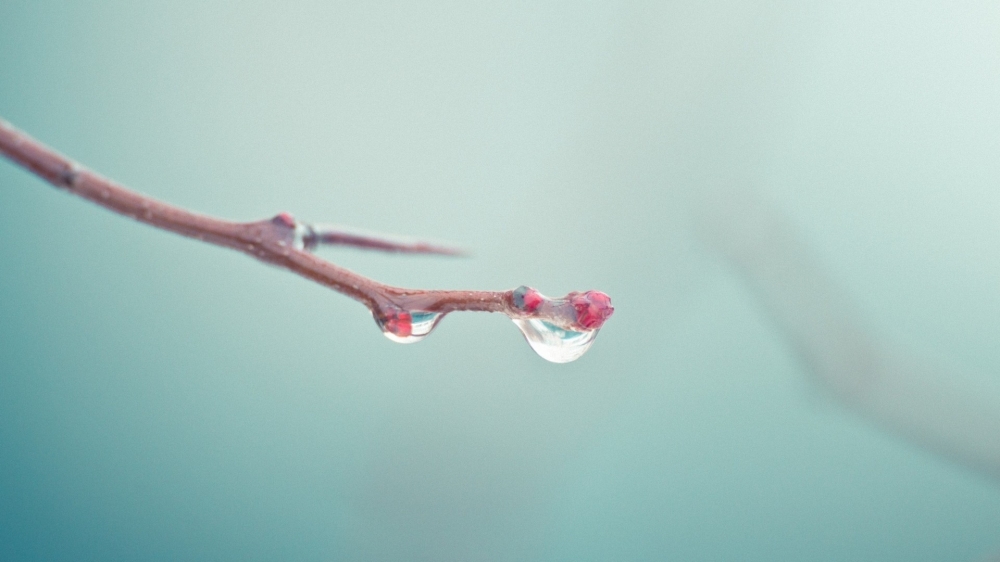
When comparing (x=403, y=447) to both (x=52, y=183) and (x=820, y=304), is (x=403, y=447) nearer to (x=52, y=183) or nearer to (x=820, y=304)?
(x=820, y=304)

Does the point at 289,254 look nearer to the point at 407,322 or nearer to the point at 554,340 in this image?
the point at 407,322

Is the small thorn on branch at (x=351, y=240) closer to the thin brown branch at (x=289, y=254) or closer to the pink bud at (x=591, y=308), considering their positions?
the thin brown branch at (x=289, y=254)

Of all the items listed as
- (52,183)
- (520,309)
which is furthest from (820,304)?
(52,183)

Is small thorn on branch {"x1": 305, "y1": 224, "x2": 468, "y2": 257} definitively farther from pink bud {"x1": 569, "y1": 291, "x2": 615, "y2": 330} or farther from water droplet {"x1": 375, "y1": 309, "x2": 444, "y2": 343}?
pink bud {"x1": 569, "y1": 291, "x2": 615, "y2": 330}

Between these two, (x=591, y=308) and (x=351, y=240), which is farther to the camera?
(x=351, y=240)

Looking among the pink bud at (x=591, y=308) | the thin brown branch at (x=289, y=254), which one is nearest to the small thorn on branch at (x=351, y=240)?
the thin brown branch at (x=289, y=254)

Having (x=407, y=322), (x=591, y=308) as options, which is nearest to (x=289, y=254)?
(x=407, y=322)
